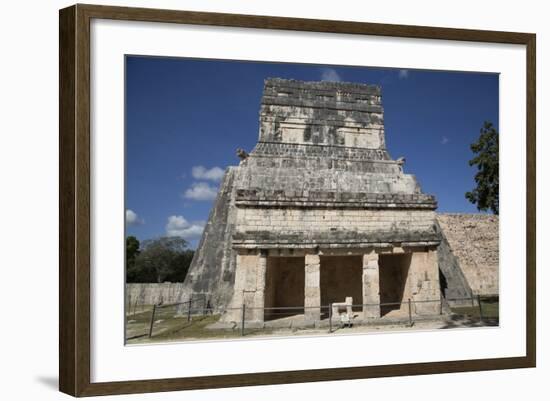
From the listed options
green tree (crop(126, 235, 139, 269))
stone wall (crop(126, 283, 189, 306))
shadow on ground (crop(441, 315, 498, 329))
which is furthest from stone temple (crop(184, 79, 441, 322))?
green tree (crop(126, 235, 139, 269))

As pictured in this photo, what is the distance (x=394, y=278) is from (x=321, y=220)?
6.56 ft

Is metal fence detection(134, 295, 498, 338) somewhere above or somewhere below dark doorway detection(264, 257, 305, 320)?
below

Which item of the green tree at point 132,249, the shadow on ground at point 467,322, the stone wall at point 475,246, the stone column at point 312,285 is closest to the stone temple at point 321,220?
the stone column at point 312,285

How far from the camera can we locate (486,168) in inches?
416

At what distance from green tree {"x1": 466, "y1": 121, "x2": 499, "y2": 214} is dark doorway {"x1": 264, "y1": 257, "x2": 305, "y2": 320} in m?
3.54

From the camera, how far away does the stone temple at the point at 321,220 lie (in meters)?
11.2

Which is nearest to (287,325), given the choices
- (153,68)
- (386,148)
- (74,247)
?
(74,247)

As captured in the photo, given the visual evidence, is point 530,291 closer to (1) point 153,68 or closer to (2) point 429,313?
(2) point 429,313

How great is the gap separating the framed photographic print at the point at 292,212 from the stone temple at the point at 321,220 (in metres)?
0.04

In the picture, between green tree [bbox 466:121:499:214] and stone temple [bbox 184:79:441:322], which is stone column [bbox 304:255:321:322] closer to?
stone temple [bbox 184:79:441:322]

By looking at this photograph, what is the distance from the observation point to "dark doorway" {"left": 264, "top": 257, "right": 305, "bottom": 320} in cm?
1155

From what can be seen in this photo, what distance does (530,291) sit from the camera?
9.95 metres

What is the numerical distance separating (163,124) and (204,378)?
13.7 ft

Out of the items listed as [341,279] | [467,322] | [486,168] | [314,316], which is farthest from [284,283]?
[486,168]
